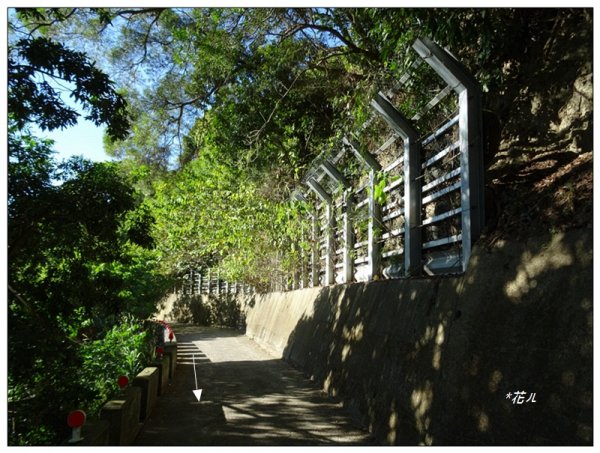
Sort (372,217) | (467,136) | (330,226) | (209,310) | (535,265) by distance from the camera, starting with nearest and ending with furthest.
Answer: (535,265)
(467,136)
(372,217)
(330,226)
(209,310)

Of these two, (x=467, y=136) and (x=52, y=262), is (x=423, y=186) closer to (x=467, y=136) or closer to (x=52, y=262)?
(x=467, y=136)

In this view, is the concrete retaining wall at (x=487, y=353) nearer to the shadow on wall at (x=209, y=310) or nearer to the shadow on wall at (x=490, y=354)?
the shadow on wall at (x=490, y=354)

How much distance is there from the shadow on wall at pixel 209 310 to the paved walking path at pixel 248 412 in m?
11.4

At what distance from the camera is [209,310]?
89.6 feet

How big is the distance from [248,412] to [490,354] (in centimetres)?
387

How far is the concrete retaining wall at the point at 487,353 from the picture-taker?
323cm

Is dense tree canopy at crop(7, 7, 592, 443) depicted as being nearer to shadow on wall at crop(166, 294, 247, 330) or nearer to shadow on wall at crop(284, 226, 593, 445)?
shadow on wall at crop(284, 226, 593, 445)

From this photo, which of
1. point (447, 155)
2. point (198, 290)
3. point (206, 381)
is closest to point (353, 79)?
point (447, 155)

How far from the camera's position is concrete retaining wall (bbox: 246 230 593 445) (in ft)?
10.6

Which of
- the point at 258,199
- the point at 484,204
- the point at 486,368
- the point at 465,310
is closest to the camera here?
the point at 486,368

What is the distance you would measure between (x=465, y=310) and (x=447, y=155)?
2.30 meters

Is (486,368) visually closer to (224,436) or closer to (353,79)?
(224,436)

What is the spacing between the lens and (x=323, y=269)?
12.4 meters

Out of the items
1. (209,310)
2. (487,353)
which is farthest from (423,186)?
(209,310)
